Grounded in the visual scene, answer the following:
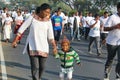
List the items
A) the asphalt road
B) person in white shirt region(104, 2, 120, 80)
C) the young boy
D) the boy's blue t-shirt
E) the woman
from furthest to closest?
the boy's blue t-shirt < the asphalt road < person in white shirt region(104, 2, 120, 80) < the young boy < the woman

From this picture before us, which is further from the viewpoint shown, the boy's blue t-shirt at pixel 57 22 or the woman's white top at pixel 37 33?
the boy's blue t-shirt at pixel 57 22

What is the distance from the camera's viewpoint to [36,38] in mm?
8234

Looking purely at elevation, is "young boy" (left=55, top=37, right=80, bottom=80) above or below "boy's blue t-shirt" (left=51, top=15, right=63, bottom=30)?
below

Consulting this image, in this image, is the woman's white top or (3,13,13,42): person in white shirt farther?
(3,13,13,42): person in white shirt

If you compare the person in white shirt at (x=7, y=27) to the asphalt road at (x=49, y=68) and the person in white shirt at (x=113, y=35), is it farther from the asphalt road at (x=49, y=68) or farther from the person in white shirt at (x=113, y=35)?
the person in white shirt at (x=113, y=35)

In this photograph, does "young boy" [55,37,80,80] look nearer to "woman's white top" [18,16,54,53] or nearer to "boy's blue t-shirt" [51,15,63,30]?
"woman's white top" [18,16,54,53]

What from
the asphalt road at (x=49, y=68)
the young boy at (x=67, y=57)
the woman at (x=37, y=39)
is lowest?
the asphalt road at (x=49, y=68)

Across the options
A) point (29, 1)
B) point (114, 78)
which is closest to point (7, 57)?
point (114, 78)

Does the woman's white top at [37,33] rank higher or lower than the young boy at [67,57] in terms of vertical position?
higher

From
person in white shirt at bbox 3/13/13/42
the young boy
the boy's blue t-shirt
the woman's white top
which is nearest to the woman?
the woman's white top

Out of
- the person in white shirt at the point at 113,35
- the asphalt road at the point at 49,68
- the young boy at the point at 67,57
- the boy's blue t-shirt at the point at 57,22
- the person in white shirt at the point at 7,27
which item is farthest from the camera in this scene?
the person in white shirt at the point at 7,27

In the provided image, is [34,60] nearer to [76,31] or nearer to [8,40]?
[8,40]

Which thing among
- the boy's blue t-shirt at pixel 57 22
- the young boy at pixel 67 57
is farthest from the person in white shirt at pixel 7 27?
the young boy at pixel 67 57


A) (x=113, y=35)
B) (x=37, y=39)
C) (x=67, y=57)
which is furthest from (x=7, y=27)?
(x=37, y=39)
